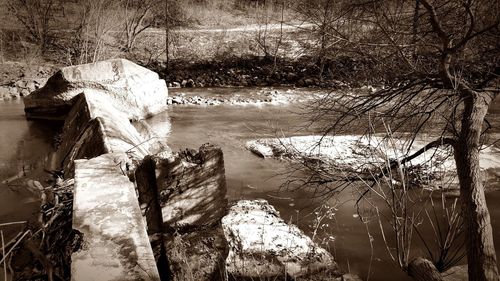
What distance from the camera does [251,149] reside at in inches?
373

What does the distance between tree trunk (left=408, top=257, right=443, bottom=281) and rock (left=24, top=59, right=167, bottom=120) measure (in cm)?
785

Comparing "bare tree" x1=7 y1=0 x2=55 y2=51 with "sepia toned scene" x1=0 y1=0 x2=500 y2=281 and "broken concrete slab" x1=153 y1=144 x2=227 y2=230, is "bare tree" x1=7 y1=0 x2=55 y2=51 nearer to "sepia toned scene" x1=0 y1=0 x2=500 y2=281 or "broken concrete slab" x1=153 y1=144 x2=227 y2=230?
"sepia toned scene" x1=0 y1=0 x2=500 y2=281

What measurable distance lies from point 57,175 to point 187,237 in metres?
1.39

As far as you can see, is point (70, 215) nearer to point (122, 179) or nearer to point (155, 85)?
point (122, 179)

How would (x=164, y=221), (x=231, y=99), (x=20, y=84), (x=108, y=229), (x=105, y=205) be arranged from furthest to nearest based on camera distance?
(x=231, y=99)
(x=20, y=84)
(x=164, y=221)
(x=105, y=205)
(x=108, y=229)

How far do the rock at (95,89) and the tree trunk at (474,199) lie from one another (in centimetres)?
802

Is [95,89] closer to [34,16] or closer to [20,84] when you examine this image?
[20,84]

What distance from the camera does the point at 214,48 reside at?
18812 mm

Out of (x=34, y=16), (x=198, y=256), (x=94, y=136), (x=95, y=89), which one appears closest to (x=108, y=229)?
(x=198, y=256)

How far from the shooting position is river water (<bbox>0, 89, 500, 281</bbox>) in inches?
233

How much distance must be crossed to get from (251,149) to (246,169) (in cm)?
114

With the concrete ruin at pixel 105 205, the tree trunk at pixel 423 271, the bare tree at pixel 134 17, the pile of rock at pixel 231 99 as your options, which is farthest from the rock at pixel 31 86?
the tree trunk at pixel 423 271

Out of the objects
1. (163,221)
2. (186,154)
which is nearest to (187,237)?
(163,221)

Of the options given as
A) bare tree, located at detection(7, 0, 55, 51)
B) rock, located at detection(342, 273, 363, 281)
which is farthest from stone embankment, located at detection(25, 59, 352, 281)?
bare tree, located at detection(7, 0, 55, 51)
